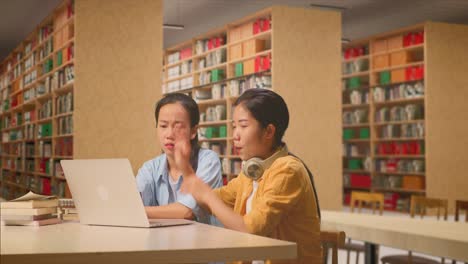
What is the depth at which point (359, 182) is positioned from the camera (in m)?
12.6

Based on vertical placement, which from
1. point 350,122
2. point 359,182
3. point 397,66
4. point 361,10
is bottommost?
point 359,182

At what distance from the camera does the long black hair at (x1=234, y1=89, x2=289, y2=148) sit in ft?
8.13

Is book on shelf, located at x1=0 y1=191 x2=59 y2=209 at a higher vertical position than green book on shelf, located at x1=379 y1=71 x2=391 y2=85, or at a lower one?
lower

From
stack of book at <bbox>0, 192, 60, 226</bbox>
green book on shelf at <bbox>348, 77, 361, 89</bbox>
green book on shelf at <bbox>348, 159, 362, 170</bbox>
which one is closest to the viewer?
stack of book at <bbox>0, 192, 60, 226</bbox>

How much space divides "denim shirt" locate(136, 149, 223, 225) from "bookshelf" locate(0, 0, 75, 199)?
512 centimetres

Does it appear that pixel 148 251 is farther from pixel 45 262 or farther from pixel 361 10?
pixel 361 10

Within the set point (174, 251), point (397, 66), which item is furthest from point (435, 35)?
point (174, 251)

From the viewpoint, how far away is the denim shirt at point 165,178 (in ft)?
9.69

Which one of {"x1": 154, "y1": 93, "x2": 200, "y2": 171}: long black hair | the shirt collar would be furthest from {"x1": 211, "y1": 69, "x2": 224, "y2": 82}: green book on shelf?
the shirt collar

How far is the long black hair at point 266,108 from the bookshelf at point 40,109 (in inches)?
227

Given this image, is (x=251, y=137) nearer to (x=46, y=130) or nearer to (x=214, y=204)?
(x=214, y=204)

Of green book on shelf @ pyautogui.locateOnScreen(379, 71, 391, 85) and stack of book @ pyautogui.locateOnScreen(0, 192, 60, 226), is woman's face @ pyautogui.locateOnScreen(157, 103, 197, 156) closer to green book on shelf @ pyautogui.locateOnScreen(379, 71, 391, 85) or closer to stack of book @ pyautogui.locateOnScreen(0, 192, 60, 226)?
stack of book @ pyautogui.locateOnScreen(0, 192, 60, 226)

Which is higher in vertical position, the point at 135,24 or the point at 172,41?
the point at 172,41

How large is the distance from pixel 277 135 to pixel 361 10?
9129mm
